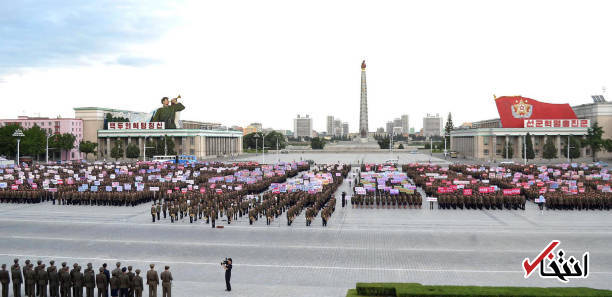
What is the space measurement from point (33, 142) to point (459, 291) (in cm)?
7560

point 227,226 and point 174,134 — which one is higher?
point 174,134

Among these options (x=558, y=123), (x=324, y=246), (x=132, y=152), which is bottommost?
(x=324, y=246)

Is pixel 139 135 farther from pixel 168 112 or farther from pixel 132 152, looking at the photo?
pixel 132 152

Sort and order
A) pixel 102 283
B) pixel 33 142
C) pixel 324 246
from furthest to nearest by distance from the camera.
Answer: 1. pixel 33 142
2. pixel 324 246
3. pixel 102 283

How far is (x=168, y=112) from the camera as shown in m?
91.1

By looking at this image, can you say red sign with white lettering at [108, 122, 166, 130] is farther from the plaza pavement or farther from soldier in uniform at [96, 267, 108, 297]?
soldier in uniform at [96, 267, 108, 297]

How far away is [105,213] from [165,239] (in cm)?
851

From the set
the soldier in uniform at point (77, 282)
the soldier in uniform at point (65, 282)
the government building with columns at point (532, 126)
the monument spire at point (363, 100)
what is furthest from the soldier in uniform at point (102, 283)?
the monument spire at point (363, 100)

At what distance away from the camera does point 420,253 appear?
16.2 m

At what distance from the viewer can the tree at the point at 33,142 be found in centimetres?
7050

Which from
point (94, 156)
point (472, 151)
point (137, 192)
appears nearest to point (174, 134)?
point (94, 156)

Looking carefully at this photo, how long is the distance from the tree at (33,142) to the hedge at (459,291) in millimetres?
73224

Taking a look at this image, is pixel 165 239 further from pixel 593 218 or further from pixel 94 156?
pixel 94 156

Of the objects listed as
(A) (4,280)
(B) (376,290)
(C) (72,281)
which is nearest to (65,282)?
(C) (72,281)
